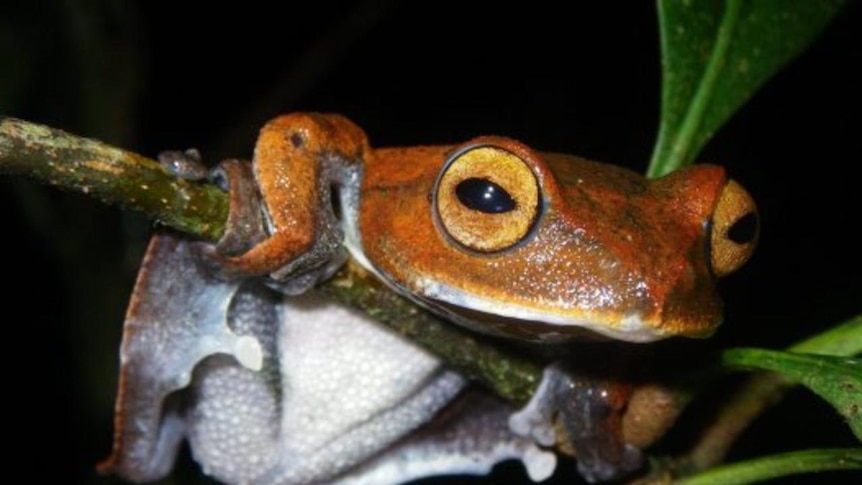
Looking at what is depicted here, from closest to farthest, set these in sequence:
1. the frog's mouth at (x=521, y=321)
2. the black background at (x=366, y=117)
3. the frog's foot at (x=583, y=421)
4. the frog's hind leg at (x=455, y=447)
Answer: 1. the frog's mouth at (x=521, y=321)
2. the frog's foot at (x=583, y=421)
3. the frog's hind leg at (x=455, y=447)
4. the black background at (x=366, y=117)

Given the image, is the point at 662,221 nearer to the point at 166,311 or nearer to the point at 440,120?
the point at 166,311

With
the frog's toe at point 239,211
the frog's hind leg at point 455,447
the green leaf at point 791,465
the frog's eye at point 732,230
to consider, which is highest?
the frog's eye at point 732,230

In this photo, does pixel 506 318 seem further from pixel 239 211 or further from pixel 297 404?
pixel 297 404

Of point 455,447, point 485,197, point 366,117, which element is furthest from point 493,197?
point 366,117

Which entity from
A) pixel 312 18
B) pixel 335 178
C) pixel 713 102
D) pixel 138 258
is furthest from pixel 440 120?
pixel 335 178

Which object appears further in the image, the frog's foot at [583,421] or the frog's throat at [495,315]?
the frog's foot at [583,421]

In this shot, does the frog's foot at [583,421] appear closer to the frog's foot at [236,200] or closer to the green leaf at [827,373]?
the green leaf at [827,373]

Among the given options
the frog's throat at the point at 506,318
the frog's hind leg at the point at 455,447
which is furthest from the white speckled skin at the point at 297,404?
the frog's throat at the point at 506,318
